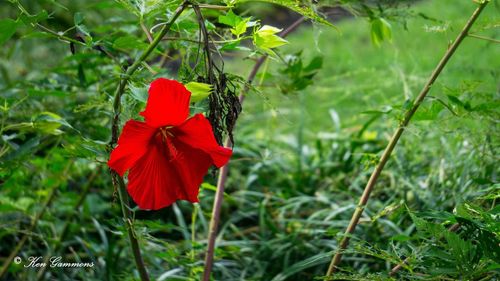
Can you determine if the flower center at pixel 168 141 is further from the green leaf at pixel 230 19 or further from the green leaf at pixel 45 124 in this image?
the green leaf at pixel 45 124

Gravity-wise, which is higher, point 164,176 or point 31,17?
point 31,17

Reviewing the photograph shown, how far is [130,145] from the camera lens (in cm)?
98

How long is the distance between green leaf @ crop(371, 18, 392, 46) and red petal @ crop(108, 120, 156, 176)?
0.67 m

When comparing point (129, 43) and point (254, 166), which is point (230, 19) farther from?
point (254, 166)

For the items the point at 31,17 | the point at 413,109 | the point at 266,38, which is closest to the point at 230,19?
the point at 266,38

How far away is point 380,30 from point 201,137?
634 millimetres

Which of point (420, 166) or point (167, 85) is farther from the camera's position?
point (420, 166)

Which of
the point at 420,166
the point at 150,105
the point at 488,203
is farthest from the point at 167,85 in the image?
the point at 420,166

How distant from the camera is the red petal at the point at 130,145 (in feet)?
3.17

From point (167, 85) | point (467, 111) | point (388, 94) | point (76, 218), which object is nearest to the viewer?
point (167, 85)

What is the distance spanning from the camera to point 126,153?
99 centimetres

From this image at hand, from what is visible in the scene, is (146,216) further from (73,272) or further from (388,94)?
(388,94)

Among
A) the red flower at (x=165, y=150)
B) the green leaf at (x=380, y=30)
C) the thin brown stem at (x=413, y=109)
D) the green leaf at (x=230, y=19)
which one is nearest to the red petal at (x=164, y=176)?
the red flower at (x=165, y=150)

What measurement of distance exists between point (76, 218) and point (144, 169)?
3.95 ft
